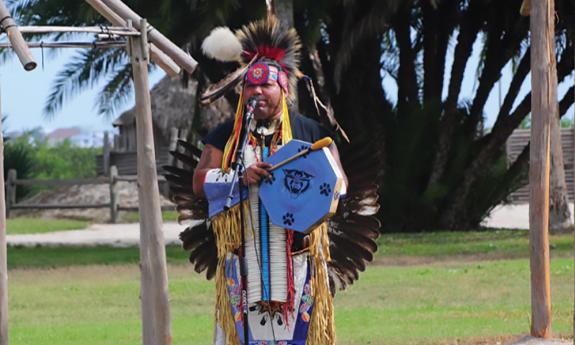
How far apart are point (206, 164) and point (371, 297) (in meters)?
6.75

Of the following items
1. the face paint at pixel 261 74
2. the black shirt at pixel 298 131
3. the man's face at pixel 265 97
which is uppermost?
the face paint at pixel 261 74

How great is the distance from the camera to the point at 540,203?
8852 mm

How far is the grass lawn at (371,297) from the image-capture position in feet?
34.2

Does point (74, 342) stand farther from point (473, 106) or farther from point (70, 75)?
point (473, 106)

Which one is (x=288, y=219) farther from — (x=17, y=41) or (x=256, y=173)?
(x=17, y=41)

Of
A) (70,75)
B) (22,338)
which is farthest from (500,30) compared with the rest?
(22,338)

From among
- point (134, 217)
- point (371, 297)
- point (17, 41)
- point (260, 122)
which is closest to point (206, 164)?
point (260, 122)

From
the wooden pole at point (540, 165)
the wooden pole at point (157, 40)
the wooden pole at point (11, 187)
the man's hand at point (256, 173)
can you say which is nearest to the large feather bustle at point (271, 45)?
the wooden pole at point (157, 40)

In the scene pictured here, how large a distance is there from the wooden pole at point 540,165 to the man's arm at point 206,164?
2804 mm

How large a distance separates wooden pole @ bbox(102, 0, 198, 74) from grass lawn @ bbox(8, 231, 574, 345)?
10.1 feet

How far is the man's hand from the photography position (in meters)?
6.54

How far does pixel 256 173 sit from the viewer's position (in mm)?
6539

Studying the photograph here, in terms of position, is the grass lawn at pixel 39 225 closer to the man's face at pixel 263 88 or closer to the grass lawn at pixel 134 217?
the grass lawn at pixel 134 217

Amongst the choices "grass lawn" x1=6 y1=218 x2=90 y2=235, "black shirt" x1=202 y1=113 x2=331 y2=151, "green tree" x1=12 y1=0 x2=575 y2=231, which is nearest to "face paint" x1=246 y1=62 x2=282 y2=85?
"black shirt" x1=202 y1=113 x2=331 y2=151
